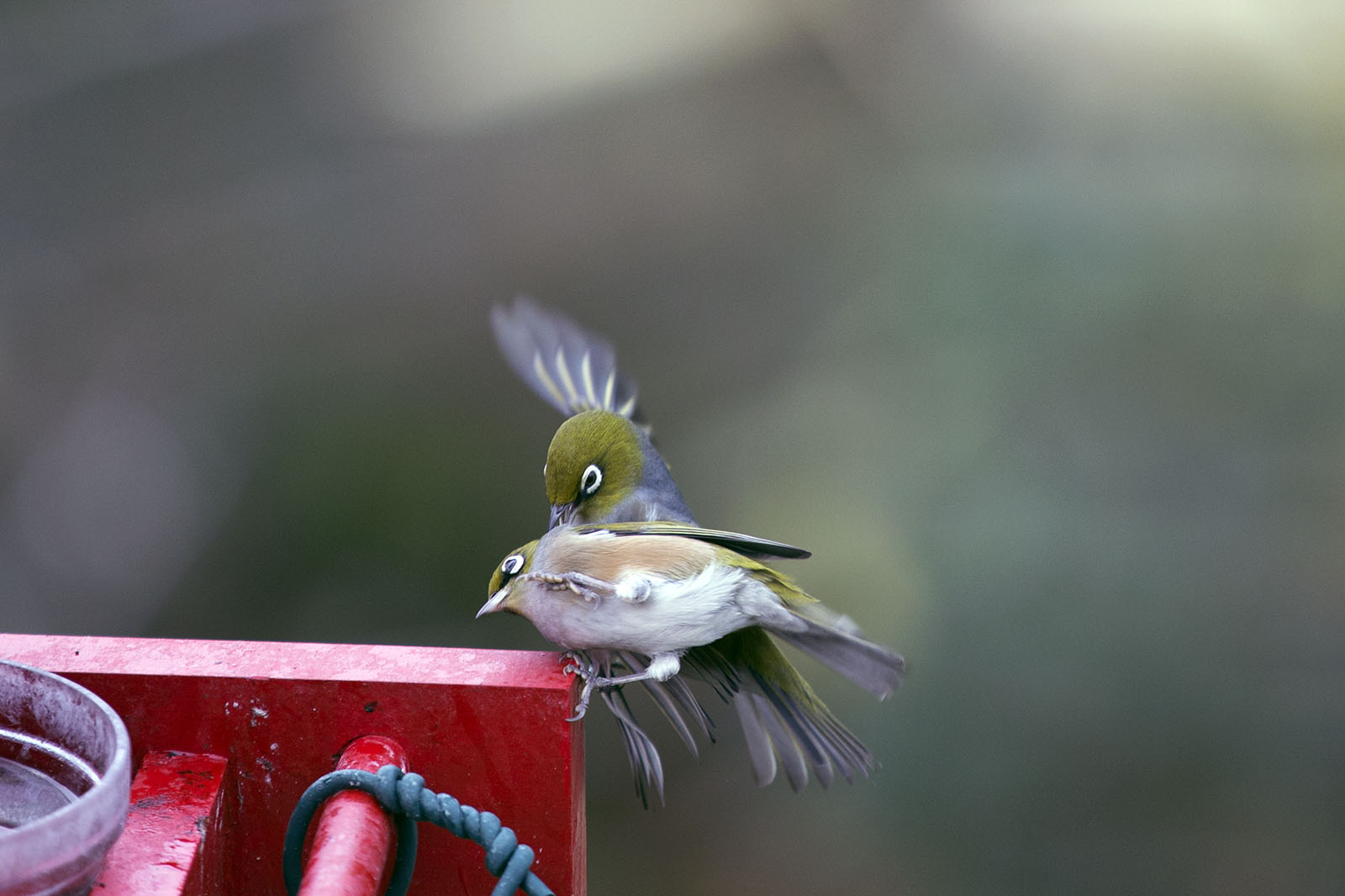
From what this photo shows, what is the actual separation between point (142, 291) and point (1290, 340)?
358cm

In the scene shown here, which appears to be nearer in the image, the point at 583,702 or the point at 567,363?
the point at 583,702

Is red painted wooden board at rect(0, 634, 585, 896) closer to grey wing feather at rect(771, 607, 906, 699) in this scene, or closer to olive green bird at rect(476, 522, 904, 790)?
olive green bird at rect(476, 522, 904, 790)

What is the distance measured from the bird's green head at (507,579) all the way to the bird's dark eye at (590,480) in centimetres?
24

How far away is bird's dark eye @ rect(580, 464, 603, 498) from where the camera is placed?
2.66 m

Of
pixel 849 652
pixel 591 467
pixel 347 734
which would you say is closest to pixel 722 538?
pixel 849 652

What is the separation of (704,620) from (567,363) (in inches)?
56.2

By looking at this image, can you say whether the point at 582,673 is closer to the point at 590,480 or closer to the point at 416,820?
the point at 416,820

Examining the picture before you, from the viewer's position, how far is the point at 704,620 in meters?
2.18

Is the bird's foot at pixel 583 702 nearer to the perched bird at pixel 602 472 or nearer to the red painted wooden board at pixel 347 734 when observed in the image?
the red painted wooden board at pixel 347 734

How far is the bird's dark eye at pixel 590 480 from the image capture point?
266cm

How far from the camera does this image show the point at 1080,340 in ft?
13.0

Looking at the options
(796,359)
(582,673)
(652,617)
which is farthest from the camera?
(796,359)

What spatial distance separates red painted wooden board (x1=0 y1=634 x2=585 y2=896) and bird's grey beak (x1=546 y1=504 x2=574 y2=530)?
0.99 metres

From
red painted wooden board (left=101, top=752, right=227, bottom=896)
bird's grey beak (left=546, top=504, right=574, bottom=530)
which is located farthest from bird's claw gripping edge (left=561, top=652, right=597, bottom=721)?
bird's grey beak (left=546, top=504, right=574, bottom=530)
